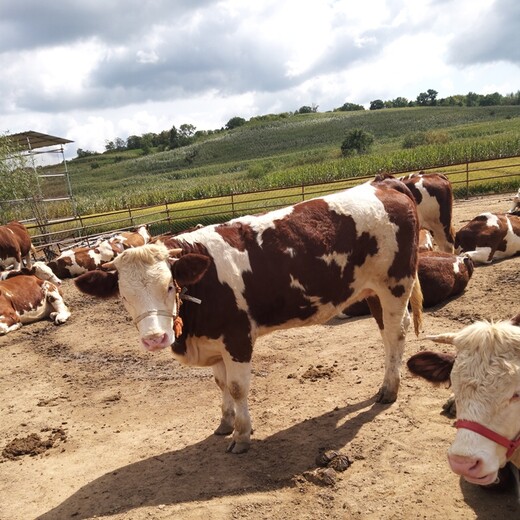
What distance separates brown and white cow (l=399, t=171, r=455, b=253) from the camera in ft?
34.3

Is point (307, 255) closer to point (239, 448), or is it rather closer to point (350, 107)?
point (239, 448)

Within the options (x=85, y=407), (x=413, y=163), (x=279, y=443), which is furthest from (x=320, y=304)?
(x=413, y=163)

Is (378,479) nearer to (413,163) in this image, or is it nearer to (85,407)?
(85,407)

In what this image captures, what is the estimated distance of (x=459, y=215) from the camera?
53.3ft

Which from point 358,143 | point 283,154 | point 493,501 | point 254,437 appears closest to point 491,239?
point 254,437

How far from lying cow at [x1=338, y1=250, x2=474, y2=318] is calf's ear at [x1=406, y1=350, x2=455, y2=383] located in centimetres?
422

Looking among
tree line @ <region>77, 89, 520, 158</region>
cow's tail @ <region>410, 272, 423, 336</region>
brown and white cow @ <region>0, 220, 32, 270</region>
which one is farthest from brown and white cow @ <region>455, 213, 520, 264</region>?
tree line @ <region>77, 89, 520, 158</region>

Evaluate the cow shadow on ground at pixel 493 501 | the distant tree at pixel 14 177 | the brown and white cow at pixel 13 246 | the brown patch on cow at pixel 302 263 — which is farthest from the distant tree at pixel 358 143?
the cow shadow on ground at pixel 493 501

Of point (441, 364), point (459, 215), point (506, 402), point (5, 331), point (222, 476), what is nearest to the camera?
point (506, 402)

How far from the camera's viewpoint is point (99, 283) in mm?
4156

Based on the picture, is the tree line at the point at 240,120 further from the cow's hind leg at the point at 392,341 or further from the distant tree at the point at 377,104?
the cow's hind leg at the point at 392,341

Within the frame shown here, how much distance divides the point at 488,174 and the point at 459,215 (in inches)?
384

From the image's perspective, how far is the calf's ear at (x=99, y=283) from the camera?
163 inches

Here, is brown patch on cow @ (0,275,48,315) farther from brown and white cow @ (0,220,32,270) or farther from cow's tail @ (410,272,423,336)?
cow's tail @ (410,272,423,336)
